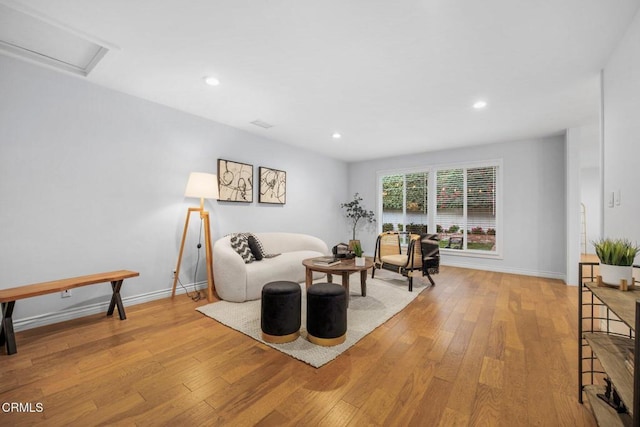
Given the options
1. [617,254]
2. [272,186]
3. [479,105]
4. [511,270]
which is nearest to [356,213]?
[272,186]

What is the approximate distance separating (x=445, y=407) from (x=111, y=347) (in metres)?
2.62

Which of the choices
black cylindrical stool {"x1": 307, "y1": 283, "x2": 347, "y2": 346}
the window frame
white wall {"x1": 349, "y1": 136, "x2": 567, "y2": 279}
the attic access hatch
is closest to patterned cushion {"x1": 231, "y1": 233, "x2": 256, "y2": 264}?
black cylindrical stool {"x1": 307, "y1": 283, "x2": 347, "y2": 346}

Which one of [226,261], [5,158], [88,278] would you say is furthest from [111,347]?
[5,158]

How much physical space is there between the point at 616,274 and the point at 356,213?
18.3 ft

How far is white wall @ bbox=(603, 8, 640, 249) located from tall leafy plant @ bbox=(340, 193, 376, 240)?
182 inches

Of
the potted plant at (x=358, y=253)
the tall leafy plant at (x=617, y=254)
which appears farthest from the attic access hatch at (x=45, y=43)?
the tall leafy plant at (x=617, y=254)

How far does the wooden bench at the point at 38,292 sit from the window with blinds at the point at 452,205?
547 cm

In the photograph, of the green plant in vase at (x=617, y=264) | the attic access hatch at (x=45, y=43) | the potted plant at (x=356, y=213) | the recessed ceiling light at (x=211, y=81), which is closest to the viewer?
the green plant in vase at (x=617, y=264)

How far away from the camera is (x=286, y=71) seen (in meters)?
2.61

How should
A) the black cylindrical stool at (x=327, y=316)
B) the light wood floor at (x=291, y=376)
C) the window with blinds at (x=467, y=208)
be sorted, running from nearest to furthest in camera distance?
the light wood floor at (x=291, y=376) < the black cylindrical stool at (x=327, y=316) < the window with blinds at (x=467, y=208)

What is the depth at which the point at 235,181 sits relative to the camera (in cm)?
429

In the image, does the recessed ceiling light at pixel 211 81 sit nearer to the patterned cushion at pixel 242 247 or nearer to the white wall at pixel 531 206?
the patterned cushion at pixel 242 247

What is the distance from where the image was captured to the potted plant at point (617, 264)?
4.45 feet

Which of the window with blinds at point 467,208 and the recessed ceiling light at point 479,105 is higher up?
the recessed ceiling light at point 479,105
